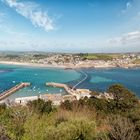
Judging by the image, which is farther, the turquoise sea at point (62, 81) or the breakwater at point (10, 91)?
the turquoise sea at point (62, 81)

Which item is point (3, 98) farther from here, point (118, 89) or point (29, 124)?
point (29, 124)

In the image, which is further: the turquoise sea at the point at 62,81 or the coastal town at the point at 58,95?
the turquoise sea at the point at 62,81

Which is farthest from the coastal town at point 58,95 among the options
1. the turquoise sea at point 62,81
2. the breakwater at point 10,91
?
the turquoise sea at point 62,81

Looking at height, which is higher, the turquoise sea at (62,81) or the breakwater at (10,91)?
the breakwater at (10,91)

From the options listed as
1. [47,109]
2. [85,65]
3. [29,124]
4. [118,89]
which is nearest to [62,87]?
[118,89]

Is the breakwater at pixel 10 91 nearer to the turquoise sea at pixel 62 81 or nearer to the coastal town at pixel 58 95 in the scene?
the coastal town at pixel 58 95

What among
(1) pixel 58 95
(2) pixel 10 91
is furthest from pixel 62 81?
(1) pixel 58 95

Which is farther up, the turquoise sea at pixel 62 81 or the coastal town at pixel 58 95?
the coastal town at pixel 58 95

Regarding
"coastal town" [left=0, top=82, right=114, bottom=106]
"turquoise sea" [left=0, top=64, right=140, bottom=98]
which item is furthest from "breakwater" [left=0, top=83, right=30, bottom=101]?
"turquoise sea" [left=0, top=64, right=140, bottom=98]

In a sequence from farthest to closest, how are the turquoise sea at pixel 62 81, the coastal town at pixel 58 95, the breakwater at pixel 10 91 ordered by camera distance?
the turquoise sea at pixel 62 81 → the breakwater at pixel 10 91 → the coastal town at pixel 58 95

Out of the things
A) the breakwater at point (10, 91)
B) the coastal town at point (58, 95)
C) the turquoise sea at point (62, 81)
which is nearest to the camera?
the coastal town at point (58, 95)

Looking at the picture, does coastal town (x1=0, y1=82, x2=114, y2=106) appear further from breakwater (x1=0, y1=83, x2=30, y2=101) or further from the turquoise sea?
the turquoise sea
